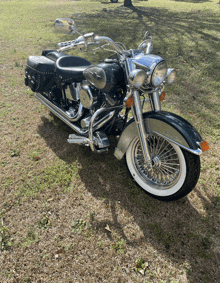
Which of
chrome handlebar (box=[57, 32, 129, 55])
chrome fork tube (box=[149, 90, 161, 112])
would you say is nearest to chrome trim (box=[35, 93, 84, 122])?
chrome handlebar (box=[57, 32, 129, 55])

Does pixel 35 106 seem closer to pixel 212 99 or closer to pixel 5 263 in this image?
pixel 5 263

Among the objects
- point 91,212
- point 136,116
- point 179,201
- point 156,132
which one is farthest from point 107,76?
point 179,201

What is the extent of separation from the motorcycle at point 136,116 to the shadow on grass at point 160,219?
0.21 metres

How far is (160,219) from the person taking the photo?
2520mm

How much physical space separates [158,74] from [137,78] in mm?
273

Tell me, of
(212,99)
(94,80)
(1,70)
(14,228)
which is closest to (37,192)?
(14,228)

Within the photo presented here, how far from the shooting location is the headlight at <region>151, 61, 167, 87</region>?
2195 millimetres

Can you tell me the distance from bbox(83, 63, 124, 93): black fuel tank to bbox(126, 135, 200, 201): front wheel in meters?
0.72

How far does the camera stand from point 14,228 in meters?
2.46

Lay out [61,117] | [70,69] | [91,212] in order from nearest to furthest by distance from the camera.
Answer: [91,212]
[70,69]
[61,117]

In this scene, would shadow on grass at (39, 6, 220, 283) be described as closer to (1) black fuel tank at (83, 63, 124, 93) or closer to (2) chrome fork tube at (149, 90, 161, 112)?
(2) chrome fork tube at (149, 90, 161, 112)

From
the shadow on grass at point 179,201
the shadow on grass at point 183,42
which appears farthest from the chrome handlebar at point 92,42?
the shadow on grass at point 183,42

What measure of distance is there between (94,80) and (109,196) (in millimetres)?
1487

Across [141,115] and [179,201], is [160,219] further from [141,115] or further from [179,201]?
[141,115]
